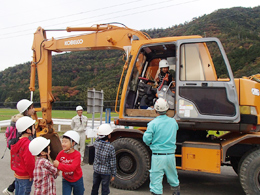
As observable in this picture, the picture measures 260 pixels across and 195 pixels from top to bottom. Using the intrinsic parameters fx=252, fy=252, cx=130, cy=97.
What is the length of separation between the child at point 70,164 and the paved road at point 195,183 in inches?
62.6

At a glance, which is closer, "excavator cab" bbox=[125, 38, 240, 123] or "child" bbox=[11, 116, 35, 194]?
"child" bbox=[11, 116, 35, 194]

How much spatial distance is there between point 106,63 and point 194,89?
2501 inches

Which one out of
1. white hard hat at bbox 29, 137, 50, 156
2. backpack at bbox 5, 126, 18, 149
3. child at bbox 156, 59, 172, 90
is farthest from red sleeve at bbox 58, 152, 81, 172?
child at bbox 156, 59, 172, 90

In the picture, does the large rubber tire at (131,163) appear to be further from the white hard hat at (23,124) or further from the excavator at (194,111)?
the white hard hat at (23,124)

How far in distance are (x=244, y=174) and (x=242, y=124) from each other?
0.94 metres

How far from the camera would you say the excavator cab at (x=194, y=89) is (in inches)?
193

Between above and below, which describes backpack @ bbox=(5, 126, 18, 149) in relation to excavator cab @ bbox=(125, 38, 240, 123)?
below

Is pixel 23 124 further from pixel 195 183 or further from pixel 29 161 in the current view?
pixel 195 183

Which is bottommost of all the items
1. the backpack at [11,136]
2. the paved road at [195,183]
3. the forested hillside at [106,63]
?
the paved road at [195,183]

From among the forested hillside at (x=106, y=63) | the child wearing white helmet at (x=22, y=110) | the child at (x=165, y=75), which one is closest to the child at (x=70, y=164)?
the child wearing white helmet at (x=22, y=110)

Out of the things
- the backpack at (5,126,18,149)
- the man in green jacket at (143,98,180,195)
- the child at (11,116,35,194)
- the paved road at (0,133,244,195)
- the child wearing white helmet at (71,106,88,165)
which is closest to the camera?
the child at (11,116,35,194)

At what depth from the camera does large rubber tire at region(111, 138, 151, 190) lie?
5375 mm

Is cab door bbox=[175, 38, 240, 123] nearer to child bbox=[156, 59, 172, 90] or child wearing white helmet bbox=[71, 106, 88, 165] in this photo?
child bbox=[156, 59, 172, 90]

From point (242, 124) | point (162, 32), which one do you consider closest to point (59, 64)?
point (162, 32)
